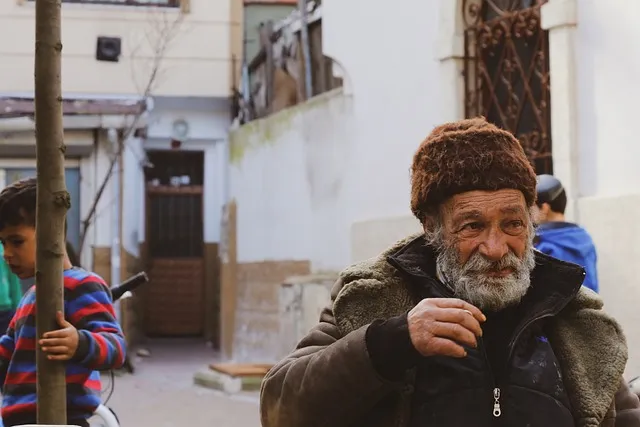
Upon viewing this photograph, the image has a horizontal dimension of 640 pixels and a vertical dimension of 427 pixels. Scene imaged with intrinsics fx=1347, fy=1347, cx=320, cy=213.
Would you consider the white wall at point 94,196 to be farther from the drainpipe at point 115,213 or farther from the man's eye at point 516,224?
the man's eye at point 516,224

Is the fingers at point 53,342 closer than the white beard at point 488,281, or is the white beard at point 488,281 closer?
the white beard at point 488,281

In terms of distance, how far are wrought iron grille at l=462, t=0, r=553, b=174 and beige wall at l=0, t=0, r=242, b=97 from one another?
7.17 m

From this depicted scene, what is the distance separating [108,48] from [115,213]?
79.2 inches

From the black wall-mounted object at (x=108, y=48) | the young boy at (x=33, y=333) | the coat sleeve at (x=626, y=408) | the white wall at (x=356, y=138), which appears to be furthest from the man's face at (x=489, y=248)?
the black wall-mounted object at (x=108, y=48)

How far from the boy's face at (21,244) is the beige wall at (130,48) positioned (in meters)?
12.1

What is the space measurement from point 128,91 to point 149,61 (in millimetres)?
450

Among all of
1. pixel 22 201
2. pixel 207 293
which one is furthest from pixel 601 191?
pixel 207 293

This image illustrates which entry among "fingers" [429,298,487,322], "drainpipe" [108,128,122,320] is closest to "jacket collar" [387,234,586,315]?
"fingers" [429,298,487,322]

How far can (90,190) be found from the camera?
16.5m

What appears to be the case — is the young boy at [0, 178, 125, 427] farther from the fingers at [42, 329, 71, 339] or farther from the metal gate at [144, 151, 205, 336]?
the metal gate at [144, 151, 205, 336]

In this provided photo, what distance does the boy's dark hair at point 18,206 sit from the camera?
430 cm

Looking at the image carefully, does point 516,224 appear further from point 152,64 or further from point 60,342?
point 152,64

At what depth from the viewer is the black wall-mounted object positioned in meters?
16.3

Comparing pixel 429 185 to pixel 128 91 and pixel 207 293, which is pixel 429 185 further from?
pixel 207 293
